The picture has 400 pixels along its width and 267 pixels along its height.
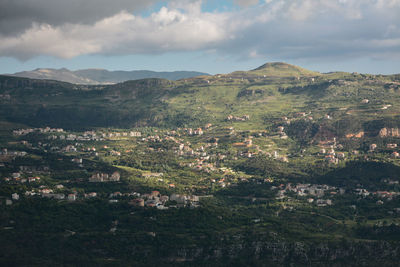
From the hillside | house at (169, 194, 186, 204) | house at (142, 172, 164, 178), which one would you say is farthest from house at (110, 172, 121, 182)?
house at (169, 194, 186, 204)

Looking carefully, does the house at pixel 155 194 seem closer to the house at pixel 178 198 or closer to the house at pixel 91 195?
the house at pixel 178 198

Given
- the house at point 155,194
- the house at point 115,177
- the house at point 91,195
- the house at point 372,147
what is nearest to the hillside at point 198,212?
the house at point 155,194

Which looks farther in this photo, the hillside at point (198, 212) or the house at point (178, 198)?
the house at point (178, 198)

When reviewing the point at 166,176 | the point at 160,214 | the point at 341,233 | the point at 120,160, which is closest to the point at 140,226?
the point at 160,214

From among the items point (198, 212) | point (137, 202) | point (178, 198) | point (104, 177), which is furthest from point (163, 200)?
point (104, 177)

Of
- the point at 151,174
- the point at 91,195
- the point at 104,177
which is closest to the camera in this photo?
the point at 91,195

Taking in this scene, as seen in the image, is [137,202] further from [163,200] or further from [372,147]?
[372,147]

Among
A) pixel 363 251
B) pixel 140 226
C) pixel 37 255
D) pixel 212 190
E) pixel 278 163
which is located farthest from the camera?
pixel 278 163

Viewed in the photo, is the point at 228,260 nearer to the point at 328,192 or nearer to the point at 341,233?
the point at 341,233

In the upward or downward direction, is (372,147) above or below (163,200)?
above

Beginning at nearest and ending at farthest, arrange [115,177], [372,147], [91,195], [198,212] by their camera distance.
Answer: [198,212] → [91,195] → [115,177] → [372,147]

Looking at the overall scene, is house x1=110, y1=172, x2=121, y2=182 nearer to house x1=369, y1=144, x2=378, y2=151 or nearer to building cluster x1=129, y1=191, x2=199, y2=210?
building cluster x1=129, y1=191, x2=199, y2=210
